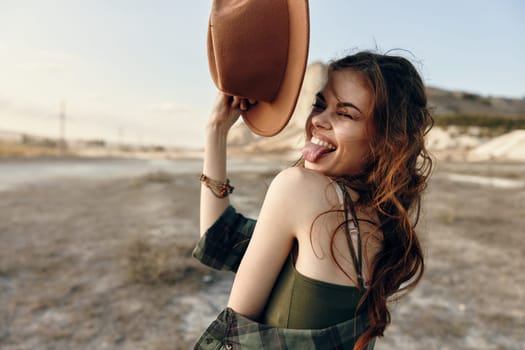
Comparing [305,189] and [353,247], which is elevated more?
[305,189]

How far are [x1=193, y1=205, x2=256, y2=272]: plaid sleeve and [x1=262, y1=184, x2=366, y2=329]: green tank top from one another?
16.3 inches

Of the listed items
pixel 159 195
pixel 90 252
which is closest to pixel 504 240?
pixel 90 252

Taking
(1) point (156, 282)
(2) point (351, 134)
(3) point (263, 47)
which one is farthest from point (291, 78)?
(1) point (156, 282)

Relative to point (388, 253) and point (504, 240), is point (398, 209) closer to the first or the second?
point (388, 253)

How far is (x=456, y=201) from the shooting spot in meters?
10.4

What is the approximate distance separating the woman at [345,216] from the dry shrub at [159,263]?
12.9ft

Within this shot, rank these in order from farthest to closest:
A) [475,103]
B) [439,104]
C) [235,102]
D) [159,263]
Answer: [475,103] → [439,104] → [159,263] → [235,102]

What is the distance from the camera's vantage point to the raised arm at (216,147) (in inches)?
56.0

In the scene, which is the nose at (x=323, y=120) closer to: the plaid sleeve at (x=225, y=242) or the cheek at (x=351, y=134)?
the cheek at (x=351, y=134)

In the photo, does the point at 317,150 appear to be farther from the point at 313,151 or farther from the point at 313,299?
the point at 313,299

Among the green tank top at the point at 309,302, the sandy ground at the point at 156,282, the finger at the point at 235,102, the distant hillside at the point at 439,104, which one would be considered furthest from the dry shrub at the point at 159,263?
the distant hillside at the point at 439,104

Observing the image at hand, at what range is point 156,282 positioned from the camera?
472cm

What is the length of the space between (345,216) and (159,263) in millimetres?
4270

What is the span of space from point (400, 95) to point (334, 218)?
41 centimetres
